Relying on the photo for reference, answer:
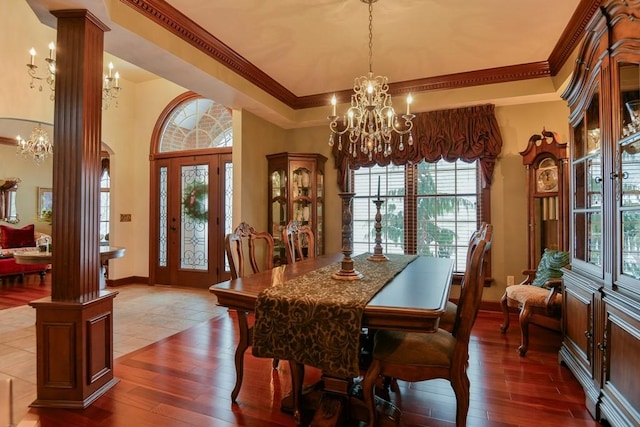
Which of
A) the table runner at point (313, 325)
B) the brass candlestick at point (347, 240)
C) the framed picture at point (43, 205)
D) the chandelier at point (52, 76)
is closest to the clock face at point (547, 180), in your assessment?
the brass candlestick at point (347, 240)

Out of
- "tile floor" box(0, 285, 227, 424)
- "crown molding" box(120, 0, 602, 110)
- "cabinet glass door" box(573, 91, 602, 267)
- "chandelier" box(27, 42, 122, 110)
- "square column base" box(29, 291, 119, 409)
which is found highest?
"crown molding" box(120, 0, 602, 110)

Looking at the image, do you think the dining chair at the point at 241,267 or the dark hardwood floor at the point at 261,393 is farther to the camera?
the dining chair at the point at 241,267

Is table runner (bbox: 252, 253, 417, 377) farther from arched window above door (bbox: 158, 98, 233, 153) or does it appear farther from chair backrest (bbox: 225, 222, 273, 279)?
arched window above door (bbox: 158, 98, 233, 153)

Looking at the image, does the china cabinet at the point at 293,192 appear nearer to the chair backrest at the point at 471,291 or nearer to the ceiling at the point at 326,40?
the ceiling at the point at 326,40

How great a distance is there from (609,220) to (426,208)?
2.59m

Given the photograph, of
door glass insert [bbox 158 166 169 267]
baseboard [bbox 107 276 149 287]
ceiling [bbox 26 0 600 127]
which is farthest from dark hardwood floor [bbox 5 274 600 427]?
baseboard [bbox 107 276 149 287]

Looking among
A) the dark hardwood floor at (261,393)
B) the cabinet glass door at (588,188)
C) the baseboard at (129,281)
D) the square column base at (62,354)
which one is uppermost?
the cabinet glass door at (588,188)

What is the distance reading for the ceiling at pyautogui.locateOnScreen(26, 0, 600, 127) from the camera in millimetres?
2643

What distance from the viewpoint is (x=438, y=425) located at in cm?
191

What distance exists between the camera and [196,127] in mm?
5500

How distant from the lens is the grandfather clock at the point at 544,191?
3.50 meters

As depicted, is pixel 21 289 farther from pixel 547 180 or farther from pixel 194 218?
pixel 547 180

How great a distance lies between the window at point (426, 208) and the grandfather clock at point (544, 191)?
0.61 m

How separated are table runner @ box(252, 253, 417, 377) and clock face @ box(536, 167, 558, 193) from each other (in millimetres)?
2975
